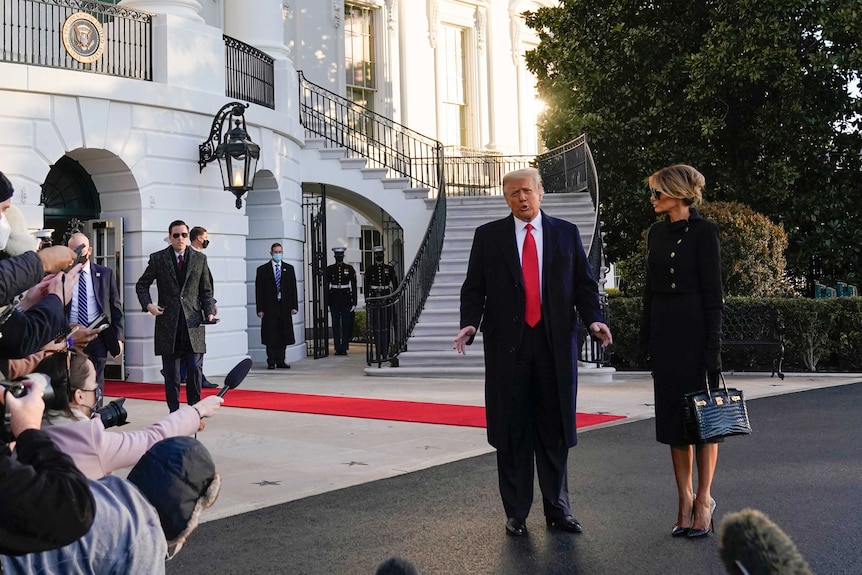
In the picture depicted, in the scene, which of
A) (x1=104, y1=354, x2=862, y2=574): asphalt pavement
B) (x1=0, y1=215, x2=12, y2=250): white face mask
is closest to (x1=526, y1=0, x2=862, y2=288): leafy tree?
(x1=104, y1=354, x2=862, y2=574): asphalt pavement

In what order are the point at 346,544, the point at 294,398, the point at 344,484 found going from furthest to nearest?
the point at 294,398
the point at 344,484
the point at 346,544

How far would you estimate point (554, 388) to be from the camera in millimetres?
5090

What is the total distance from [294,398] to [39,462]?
9406 millimetres

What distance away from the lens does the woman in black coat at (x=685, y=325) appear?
16.1 feet

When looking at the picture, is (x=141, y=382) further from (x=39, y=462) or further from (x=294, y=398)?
(x=39, y=462)

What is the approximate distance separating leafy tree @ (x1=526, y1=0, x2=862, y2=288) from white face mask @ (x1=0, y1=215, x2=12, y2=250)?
15208 mm

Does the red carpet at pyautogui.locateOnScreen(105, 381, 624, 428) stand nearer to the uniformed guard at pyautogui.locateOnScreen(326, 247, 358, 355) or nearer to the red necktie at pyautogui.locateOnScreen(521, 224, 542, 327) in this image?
the red necktie at pyautogui.locateOnScreen(521, 224, 542, 327)

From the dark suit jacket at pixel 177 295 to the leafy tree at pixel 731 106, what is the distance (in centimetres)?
1048

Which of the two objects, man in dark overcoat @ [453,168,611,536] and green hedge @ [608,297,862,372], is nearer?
man in dark overcoat @ [453,168,611,536]

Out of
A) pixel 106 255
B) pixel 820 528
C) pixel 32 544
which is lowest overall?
pixel 820 528

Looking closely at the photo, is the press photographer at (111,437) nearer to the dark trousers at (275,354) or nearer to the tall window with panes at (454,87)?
the dark trousers at (275,354)

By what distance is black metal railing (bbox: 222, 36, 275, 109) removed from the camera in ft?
50.0

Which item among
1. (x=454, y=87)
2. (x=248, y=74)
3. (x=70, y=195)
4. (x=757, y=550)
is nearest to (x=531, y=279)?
(x=757, y=550)

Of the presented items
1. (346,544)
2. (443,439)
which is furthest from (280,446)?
(346,544)
